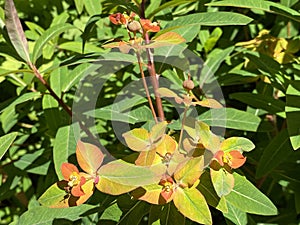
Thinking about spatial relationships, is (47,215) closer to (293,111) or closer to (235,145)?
(235,145)

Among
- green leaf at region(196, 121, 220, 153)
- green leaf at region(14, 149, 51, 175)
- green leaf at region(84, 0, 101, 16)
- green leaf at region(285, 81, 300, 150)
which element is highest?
green leaf at region(84, 0, 101, 16)

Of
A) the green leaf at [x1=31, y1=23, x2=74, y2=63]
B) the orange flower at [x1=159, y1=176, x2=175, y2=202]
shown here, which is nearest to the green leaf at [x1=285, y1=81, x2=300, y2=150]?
the orange flower at [x1=159, y1=176, x2=175, y2=202]

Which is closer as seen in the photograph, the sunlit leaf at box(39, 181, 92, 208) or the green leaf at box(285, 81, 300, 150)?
the sunlit leaf at box(39, 181, 92, 208)

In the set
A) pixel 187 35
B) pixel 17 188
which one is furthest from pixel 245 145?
pixel 17 188

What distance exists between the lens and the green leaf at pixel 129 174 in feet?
3.23

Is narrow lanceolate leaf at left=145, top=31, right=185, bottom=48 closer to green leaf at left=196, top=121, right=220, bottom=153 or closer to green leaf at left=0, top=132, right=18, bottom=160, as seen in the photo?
green leaf at left=196, top=121, right=220, bottom=153

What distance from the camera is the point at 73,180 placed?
0.98m

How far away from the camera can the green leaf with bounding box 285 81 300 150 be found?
1261mm

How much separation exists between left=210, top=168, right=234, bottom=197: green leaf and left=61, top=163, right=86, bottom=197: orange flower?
25 centimetres

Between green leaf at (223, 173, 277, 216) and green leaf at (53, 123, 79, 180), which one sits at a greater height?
green leaf at (53, 123, 79, 180)

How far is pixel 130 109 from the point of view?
4.65 ft

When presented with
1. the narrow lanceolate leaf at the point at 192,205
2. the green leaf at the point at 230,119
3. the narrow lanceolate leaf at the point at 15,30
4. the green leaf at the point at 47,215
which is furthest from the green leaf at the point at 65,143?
the narrow lanceolate leaf at the point at 192,205

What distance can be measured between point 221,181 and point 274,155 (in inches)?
20.4

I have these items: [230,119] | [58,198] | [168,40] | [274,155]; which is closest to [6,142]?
[58,198]
